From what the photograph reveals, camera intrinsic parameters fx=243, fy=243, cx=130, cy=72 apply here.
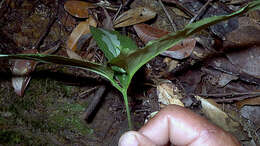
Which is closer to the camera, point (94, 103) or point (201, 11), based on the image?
point (94, 103)

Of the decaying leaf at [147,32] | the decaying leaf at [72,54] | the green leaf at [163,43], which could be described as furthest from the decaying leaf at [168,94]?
the green leaf at [163,43]

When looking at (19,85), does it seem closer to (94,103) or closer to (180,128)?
(94,103)

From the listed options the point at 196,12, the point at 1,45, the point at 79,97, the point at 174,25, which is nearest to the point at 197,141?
the point at 79,97

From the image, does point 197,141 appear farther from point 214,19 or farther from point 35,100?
point 35,100

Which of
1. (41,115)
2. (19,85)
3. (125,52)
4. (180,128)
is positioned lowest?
(41,115)

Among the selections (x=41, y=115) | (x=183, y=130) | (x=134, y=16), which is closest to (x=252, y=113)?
(x=183, y=130)

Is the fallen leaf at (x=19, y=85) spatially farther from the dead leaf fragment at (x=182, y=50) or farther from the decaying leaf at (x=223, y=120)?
the decaying leaf at (x=223, y=120)
